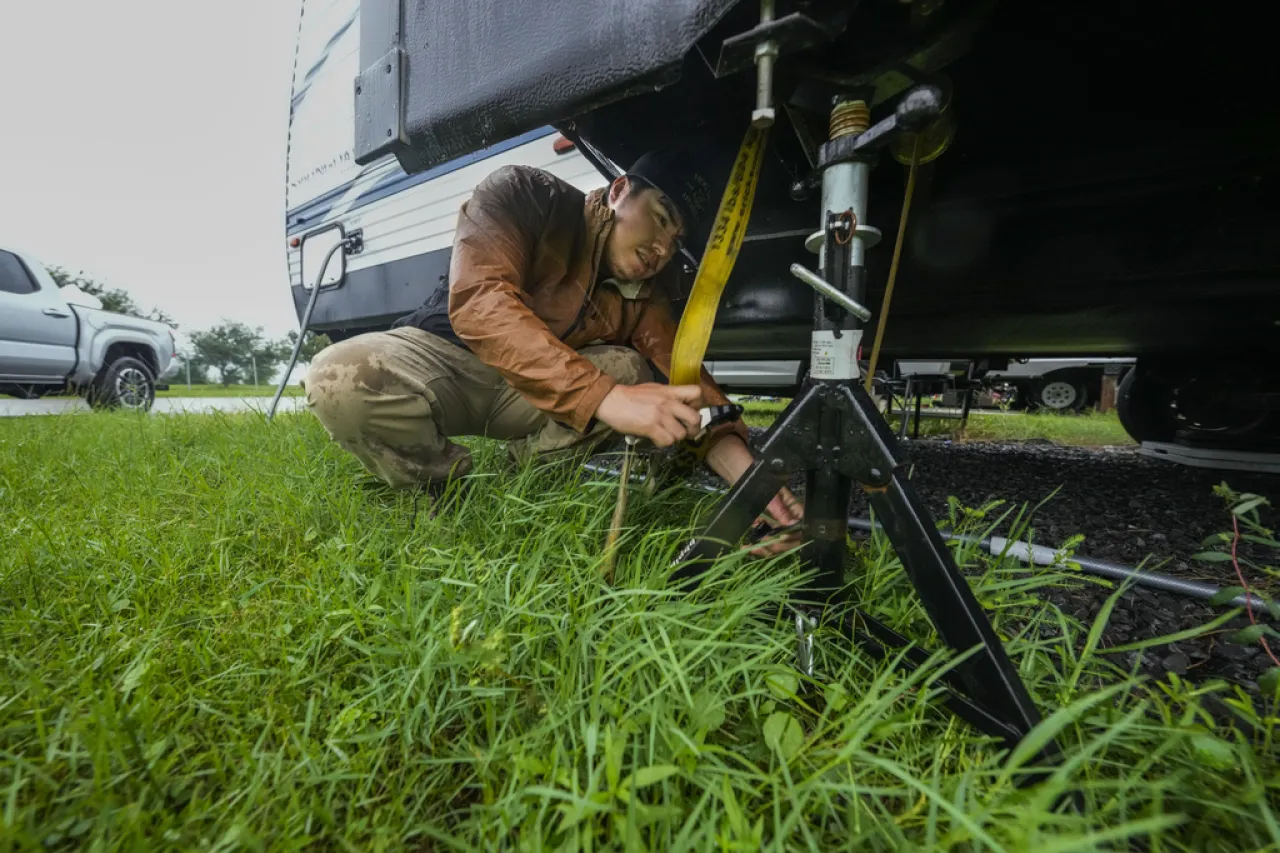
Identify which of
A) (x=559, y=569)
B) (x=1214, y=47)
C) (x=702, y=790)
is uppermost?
(x=1214, y=47)

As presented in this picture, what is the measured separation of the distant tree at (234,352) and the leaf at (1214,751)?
198 ft

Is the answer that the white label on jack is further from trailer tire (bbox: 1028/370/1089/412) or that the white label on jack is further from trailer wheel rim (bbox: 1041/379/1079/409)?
trailer wheel rim (bbox: 1041/379/1079/409)

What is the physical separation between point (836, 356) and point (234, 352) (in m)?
67.1

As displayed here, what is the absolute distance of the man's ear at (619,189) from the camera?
139 cm

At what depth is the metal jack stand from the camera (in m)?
0.66

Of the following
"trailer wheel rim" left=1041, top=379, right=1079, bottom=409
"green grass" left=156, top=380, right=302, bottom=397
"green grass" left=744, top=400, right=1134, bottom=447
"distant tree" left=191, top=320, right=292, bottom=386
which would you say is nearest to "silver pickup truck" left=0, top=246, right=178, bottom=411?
Answer: "green grass" left=156, top=380, right=302, bottom=397

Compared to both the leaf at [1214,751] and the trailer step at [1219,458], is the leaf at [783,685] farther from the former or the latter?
the trailer step at [1219,458]

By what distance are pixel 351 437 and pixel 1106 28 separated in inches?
71.9

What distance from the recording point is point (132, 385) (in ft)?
18.2

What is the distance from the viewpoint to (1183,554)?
1430 mm

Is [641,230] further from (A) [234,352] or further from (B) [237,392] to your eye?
(A) [234,352]

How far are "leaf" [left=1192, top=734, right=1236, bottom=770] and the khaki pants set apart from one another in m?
1.22

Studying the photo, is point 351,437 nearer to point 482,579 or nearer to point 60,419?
point 482,579

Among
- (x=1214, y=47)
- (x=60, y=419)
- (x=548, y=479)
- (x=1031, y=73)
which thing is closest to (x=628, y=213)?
(x=548, y=479)
